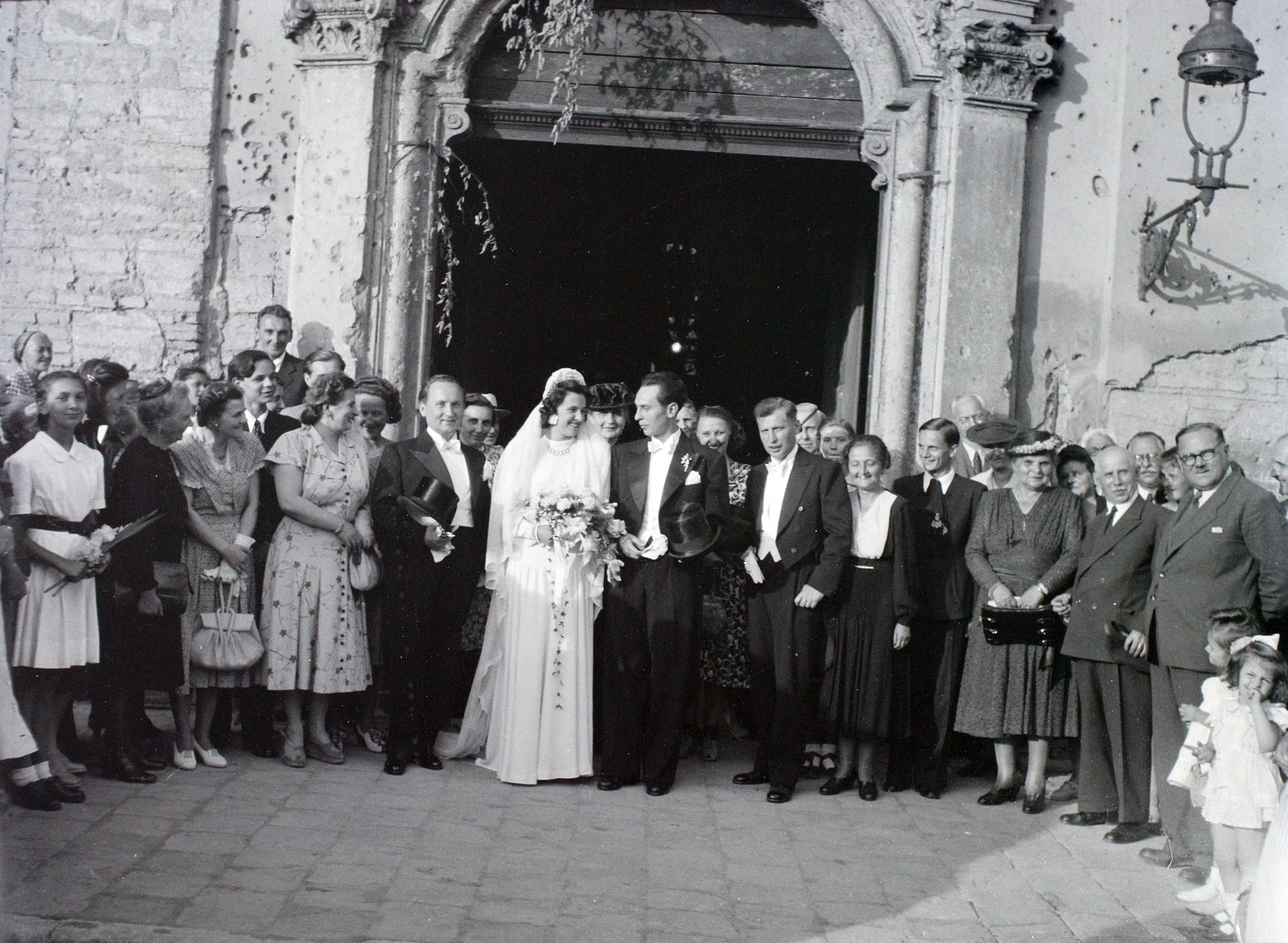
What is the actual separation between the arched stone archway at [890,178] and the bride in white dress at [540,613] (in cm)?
176

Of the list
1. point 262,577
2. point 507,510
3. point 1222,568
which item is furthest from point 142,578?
point 1222,568

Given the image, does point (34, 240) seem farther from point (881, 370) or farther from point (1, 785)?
point (881, 370)

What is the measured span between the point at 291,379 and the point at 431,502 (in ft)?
5.25

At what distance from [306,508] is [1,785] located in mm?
1722

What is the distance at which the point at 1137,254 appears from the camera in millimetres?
7742

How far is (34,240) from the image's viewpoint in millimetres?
7590

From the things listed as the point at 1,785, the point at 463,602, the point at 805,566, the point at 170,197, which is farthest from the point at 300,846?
the point at 170,197

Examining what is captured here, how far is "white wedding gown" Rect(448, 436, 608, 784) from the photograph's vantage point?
6.04 metres

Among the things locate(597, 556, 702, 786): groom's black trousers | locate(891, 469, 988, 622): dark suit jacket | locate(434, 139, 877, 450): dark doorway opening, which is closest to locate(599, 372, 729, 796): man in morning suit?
locate(597, 556, 702, 786): groom's black trousers

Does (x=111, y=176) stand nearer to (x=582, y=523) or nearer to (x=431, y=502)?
(x=431, y=502)

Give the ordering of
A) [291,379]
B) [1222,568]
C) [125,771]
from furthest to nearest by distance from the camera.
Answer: [291,379]
[125,771]
[1222,568]

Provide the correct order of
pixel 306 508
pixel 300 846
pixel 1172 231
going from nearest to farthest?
pixel 300 846 → pixel 306 508 → pixel 1172 231

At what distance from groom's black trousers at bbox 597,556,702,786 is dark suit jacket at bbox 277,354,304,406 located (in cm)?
226

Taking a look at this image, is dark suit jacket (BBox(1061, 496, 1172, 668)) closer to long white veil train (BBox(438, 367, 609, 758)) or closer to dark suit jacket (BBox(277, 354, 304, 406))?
long white veil train (BBox(438, 367, 609, 758))
